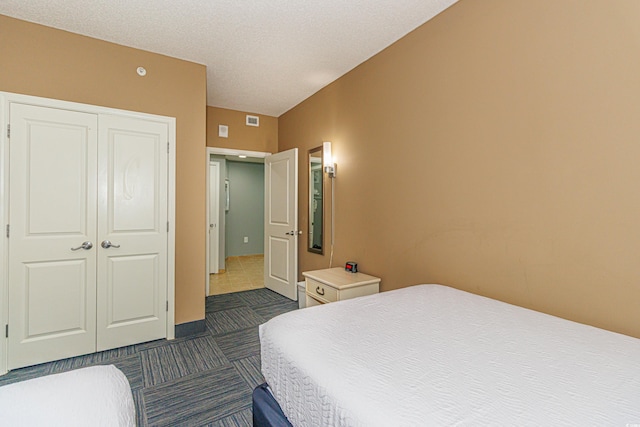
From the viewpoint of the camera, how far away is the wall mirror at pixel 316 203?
3715 mm

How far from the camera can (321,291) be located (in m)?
2.83

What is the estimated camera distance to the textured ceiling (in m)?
2.21

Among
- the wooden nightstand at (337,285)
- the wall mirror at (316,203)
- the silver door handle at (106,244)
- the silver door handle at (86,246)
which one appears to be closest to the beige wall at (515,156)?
the wooden nightstand at (337,285)

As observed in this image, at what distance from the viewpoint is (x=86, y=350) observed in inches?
101

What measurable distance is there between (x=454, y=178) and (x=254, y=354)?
2.22 m

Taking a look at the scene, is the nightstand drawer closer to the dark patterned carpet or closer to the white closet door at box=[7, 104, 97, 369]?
the dark patterned carpet

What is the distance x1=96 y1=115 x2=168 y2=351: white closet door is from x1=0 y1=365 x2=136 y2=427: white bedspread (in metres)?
1.97

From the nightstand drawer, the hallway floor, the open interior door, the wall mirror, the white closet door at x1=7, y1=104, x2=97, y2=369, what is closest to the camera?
the white closet door at x1=7, y1=104, x2=97, y2=369

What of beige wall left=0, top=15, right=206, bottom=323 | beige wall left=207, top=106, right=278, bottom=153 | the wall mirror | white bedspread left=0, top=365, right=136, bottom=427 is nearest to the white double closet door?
beige wall left=0, top=15, right=206, bottom=323

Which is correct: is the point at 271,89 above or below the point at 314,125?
above

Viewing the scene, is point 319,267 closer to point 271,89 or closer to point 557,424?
point 271,89

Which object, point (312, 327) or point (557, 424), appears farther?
point (312, 327)

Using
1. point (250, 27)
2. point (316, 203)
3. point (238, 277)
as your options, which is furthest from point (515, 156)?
point (238, 277)

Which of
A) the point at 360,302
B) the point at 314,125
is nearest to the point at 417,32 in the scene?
the point at 314,125
